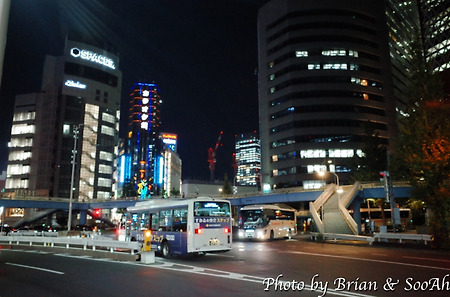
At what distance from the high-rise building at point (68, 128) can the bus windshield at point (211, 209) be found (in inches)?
2937

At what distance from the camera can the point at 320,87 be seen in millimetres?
83938

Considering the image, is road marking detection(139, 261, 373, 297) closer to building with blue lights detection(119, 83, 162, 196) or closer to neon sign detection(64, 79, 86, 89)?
neon sign detection(64, 79, 86, 89)

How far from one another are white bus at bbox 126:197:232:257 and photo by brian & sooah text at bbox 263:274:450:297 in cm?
651

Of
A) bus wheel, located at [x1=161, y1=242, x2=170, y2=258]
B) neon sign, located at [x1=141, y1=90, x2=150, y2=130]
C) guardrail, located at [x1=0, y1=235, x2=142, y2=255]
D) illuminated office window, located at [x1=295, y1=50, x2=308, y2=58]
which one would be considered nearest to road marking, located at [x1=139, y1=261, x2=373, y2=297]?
guardrail, located at [x1=0, y1=235, x2=142, y2=255]

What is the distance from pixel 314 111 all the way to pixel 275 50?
71.3 ft

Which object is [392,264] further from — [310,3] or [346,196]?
[310,3]

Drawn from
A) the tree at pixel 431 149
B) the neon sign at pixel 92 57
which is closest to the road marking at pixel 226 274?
the tree at pixel 431 149

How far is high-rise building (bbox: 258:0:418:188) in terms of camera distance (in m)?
81.9

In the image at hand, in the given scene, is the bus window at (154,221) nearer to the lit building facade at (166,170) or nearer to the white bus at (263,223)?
the white bus at (263,223)

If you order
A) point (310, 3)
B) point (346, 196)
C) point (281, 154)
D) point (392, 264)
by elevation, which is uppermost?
point (310, 3)

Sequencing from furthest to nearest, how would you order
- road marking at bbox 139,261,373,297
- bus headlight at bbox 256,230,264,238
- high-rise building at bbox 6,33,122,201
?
1. high-rise building at bbox 6,33,122,201
2. bus headlight at bbox 256,230,264,238
3. road marking at bbox 139,261,373,297

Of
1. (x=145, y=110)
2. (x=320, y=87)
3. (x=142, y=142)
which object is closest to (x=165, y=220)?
(x=320, y=87)

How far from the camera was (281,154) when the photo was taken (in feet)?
284

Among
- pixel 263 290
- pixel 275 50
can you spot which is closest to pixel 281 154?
pixel 275 50
